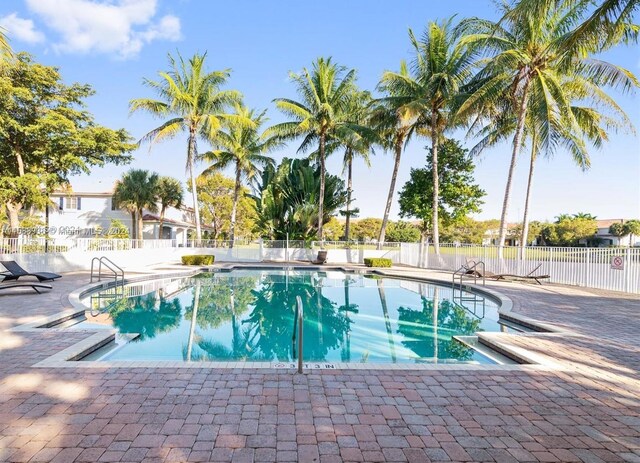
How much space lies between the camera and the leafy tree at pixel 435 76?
59.4 ft

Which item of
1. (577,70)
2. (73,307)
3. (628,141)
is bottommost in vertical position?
(73,307)

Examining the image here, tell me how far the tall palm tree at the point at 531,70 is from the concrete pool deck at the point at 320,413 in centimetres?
1176

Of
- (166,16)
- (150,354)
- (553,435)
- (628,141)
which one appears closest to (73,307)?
(150,354)

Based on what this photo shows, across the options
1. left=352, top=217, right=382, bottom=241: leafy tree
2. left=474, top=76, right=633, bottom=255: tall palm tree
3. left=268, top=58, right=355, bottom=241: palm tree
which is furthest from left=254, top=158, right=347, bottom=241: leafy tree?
left=352, top=217, right=382, bottom=241: leafy tree

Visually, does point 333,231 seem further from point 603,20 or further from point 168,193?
point 603,20

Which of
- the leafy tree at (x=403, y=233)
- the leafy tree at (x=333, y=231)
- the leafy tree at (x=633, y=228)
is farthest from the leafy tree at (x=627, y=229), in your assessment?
the leafy tree at (x=333, y=231)

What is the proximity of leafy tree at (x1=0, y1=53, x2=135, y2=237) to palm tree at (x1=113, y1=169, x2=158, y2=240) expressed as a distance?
5.03 metres

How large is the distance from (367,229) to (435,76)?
47.9 metres

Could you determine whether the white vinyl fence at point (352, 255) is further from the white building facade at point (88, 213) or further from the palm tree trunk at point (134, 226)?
the white building facade at point (88, 213)

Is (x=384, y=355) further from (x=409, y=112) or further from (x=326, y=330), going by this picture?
(x=409, y=112)

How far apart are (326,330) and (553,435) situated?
5.52 m

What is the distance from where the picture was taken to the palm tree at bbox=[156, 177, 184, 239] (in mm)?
29516

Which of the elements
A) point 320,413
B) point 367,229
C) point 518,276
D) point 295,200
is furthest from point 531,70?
point 367,229

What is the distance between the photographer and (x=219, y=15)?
13727mm
